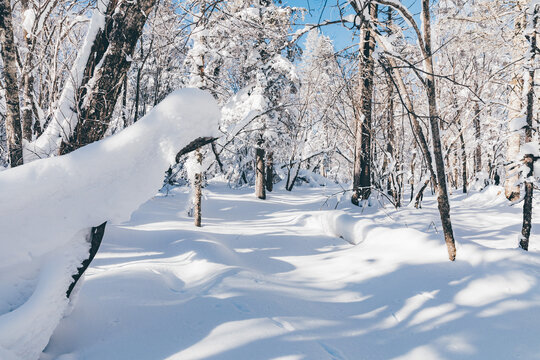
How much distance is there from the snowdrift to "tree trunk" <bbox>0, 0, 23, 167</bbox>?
7.91ft

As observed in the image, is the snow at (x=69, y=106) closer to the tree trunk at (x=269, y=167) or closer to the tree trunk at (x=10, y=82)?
the tree trunk at (x=10, y=82)

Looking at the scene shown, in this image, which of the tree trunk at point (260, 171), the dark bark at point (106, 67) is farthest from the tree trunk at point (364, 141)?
the dark bark at point (106, 67)

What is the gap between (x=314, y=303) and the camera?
134 inches

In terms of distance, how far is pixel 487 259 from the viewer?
3.70 m

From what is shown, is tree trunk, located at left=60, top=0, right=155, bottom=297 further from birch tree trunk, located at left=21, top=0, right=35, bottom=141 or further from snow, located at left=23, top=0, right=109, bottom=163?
birch tree trunk, located at left=21, top=0, right=35, bottom=141

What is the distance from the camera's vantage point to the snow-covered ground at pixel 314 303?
2.43 meters

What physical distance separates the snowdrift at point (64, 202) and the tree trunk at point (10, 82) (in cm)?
241

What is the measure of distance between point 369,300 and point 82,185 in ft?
10.4

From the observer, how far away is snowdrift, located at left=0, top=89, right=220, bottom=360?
6.59 ft

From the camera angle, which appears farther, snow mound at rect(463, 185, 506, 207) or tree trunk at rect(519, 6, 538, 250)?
snow mound at rect(463, 185, 506, 207)

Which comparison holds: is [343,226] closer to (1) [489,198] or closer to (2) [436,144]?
(2) [436,144]

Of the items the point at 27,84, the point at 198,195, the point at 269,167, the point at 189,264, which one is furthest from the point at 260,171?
the point at 27,84

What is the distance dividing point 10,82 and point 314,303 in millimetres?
4930

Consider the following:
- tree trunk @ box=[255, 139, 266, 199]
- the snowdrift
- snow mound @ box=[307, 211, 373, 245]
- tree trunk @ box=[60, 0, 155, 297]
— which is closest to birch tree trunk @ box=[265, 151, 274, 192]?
tree trunk @ box=[255, 139, 266, 199]
